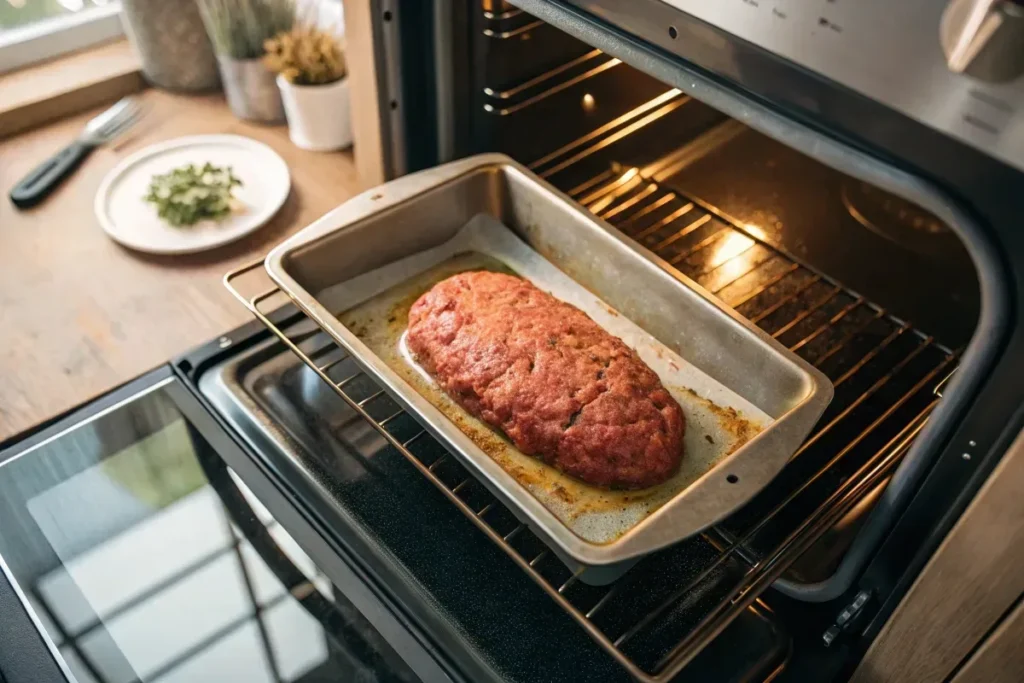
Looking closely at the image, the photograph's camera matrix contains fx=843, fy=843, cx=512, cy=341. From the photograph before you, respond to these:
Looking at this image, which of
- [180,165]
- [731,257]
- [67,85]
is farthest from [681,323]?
[67,85]

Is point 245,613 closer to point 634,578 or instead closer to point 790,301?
point 634,578

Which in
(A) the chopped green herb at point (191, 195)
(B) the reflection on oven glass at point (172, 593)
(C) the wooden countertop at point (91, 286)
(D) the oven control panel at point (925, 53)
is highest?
(D) the oven control panel at point (925, 53)

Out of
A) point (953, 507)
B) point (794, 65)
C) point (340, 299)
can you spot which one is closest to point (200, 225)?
point (340, 299)

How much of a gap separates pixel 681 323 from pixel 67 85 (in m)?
1.09

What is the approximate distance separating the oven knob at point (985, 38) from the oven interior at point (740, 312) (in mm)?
376

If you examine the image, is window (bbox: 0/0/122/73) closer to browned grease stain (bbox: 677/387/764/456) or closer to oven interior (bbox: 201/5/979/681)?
oven interior (bbox: 201/5/979/681)

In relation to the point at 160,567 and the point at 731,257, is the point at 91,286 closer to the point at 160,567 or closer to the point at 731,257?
the point at 160,567

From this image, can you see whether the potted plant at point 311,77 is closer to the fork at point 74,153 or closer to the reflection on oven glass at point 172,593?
the fork at point 74,153

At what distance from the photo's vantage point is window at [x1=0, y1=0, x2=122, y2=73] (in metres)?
1.41

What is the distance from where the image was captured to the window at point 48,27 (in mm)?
1405

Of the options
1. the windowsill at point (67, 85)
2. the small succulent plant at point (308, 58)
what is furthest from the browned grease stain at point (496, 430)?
the windowsill at point (67, 85)

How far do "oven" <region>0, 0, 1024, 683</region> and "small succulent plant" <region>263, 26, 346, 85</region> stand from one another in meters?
0.31

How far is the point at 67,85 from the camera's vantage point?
4.49 feet

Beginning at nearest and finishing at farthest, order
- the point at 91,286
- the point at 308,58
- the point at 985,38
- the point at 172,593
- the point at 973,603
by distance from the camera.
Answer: the point at 985,38
the point at 973,603
the point at 172,593
the point at 91,286
the point at 308,58
